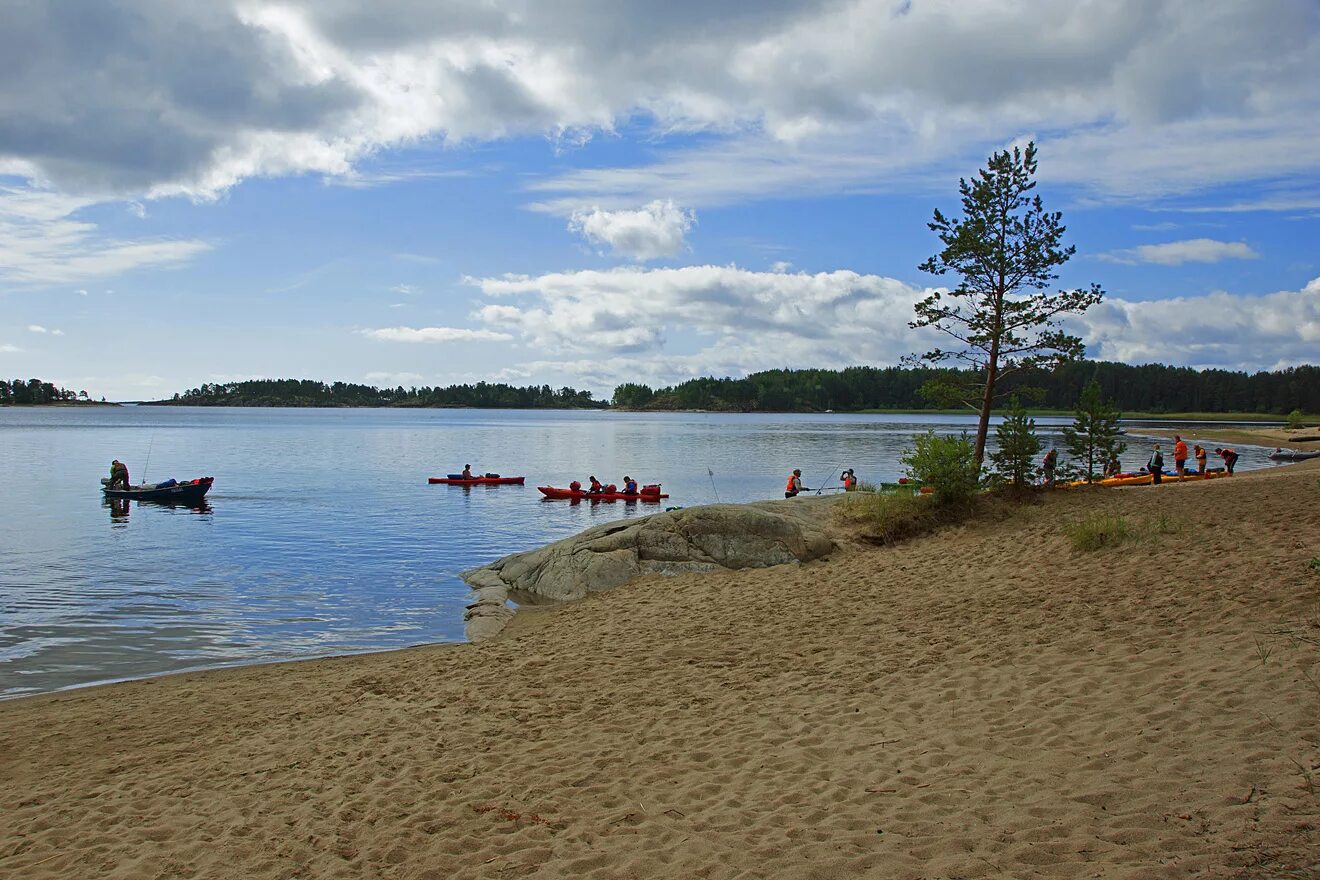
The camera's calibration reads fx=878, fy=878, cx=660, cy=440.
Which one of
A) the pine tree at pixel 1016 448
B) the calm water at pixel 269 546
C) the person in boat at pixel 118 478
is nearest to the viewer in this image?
the calm water at pixel 269 546

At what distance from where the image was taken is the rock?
655 inches

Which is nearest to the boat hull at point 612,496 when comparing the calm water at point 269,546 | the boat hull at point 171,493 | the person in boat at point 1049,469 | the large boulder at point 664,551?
the calm water at point 269,546

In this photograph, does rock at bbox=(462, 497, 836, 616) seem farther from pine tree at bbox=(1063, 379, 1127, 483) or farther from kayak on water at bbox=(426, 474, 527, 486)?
kayak on water at bbox=(426, 474, 527, 486)

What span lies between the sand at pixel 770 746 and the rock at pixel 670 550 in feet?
12.5

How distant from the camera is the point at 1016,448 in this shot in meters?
19.0

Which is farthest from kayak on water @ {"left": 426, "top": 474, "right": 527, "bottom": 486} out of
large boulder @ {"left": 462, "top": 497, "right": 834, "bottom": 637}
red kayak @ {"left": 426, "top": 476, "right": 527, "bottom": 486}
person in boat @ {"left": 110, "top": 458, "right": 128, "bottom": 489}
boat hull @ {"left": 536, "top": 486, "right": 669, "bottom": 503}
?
large boulder @ {"left": 462, "top": 497, "right": 834, "bottom": 637}

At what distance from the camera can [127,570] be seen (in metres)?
22.0

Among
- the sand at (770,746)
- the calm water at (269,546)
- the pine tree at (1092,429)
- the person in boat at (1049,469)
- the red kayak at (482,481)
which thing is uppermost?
the pine tree at (1092,429)

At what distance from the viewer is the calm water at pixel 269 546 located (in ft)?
48.2

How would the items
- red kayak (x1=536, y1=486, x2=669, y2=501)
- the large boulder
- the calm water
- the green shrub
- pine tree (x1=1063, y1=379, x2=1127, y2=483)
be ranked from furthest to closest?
red kayak (x1=536, y1=486, x2=669, y2=501) → pine tree (x1=1063, y1=379, x2=1127, y2=483) → the green shrub → the large boulder → the calm water

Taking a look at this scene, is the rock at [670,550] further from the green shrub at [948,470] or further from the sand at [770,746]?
the sand at [770,746]

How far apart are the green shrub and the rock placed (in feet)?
8.09

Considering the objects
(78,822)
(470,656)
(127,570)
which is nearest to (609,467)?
(127,570)

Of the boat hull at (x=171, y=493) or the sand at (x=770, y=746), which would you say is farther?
the boat hull at (x=171, y=493)
